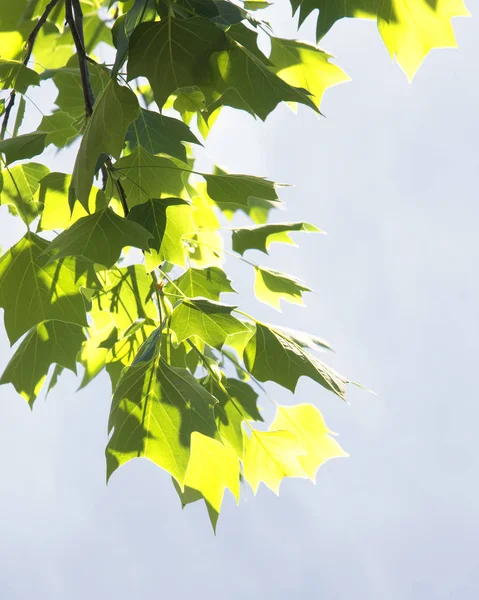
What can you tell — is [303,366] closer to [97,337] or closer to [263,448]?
[263,448]

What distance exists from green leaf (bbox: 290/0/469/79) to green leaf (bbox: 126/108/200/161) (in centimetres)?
22

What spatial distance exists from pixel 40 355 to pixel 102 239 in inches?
15.0

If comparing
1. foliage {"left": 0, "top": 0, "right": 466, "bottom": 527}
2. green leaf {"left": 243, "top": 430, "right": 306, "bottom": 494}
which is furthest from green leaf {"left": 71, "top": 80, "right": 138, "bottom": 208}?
green leaf {"left": 243, "top": 430, "right": 306, "bottom": 494}

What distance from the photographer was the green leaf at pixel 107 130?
73 cm

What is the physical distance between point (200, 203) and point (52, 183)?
0.43 m

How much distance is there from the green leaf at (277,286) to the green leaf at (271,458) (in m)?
0.27

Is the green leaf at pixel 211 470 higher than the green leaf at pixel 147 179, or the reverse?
the green leaf at pixel 147 179

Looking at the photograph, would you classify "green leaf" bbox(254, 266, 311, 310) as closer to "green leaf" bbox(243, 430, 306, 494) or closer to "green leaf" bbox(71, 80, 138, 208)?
"green leaf" bbox(243, 430, 306, 494)

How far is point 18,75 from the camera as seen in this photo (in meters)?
1.01

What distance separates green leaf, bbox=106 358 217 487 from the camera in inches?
32.6

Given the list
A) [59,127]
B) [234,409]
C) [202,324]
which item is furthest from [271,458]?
[59,127]

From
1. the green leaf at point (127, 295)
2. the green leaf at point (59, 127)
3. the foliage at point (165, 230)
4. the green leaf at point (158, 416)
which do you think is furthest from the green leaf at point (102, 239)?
the green leaf at point (59, 127)

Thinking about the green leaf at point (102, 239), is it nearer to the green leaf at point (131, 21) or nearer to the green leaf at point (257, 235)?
the green leaf at point (131, 21)

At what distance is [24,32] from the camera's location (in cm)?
114
